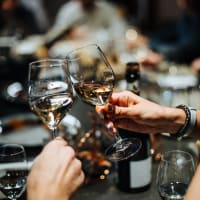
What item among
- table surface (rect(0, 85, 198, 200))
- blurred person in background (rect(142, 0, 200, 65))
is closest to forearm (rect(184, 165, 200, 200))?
table surface (rect(0, 85, 198, 200))

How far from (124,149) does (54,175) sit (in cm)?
32

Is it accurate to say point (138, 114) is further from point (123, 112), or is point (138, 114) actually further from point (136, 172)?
point (136, 172)

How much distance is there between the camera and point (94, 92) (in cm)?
101

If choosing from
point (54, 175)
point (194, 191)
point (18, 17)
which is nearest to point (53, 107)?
point (54, 175)

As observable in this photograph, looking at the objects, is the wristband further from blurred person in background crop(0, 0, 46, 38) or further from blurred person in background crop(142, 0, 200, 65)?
blurred person in background crop(0, 0, 46, 38)

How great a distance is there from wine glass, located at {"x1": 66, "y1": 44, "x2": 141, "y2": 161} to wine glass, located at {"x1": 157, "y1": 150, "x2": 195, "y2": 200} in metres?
0.16

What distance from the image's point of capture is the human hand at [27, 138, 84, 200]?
74cm

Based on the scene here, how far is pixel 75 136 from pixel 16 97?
0.62 meters

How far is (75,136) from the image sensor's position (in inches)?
50.0

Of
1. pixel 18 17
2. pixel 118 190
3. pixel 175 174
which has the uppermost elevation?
pixel 18 17

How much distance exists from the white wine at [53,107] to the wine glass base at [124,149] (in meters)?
0.16

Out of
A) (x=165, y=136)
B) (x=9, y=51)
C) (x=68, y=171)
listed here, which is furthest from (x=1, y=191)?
(x=9, y=51)

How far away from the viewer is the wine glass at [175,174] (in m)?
0.87

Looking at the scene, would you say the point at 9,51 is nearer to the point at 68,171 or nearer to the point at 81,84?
the point at 81,84
